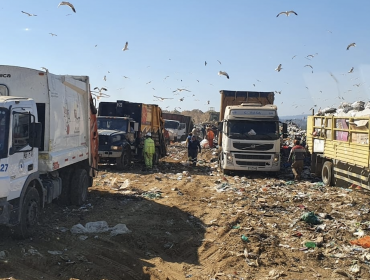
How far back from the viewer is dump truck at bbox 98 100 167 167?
45.2 ft

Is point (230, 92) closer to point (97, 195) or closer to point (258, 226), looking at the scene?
point (97, 195)

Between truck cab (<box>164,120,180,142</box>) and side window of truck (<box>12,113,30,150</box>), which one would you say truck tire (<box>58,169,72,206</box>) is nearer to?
side window of truck (<box>12,113,30,150</box>)

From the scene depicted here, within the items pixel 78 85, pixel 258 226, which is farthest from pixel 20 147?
pixel 258 226

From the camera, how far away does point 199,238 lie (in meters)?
6.24

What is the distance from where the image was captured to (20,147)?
5.20m

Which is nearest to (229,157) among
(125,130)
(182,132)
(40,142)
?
(125,130)

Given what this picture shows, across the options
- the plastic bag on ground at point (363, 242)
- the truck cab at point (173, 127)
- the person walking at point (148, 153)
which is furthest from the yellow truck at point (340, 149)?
the truck cab at point (173, 127)

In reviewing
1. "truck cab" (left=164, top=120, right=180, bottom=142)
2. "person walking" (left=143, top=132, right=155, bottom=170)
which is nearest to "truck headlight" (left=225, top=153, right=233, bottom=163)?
"person walking" (left=143, top=132, right=155, bottom=170)

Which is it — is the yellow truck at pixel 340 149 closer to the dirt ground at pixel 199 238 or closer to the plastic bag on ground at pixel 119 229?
the dirt ground at pixel 199 238

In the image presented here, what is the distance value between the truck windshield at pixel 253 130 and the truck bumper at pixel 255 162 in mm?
604

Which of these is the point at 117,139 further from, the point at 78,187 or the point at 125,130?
the point at 78,187

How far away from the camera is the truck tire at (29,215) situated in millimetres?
5297

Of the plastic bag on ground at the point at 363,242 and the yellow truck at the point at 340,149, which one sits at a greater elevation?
the yellow truck at the point at 340,149

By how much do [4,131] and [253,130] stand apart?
30.3ft
